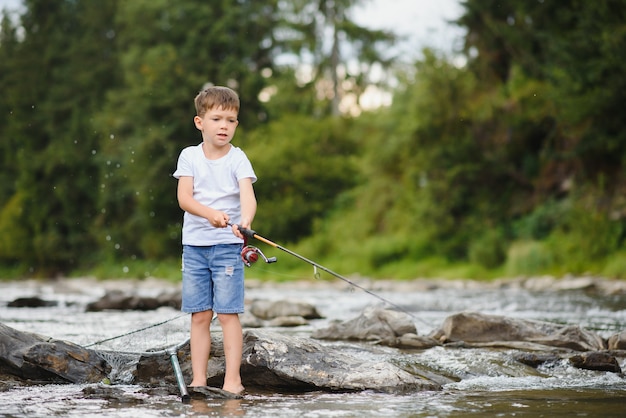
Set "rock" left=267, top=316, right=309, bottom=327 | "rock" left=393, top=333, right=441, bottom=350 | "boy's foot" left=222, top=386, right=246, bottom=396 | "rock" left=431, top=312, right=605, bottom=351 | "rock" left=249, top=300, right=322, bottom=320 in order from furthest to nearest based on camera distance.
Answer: "rock" left=249, top=300, right=322, bottom=320
"rock" left=267, top=316, right=309, bottom=327
"rock" left=431, top=312, right=605, bottom=351
"rock" left=393, top=333, right=441, bottom=350
"boy's foot" left=222, top=386, right=246, bottom=396

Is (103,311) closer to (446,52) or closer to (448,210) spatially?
(448,210)

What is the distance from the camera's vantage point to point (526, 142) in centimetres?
2119

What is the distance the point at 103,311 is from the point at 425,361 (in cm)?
613

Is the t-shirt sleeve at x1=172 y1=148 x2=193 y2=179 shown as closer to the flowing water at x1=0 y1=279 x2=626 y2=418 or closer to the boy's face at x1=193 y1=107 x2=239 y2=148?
the boy's face at x1=193 y1=107 x2=239 y2=148

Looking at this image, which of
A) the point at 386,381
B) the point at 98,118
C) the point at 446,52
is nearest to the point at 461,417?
the point at 386,381

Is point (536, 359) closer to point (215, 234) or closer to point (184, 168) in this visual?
point (215, 234)

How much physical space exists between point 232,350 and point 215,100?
1208 millimetres

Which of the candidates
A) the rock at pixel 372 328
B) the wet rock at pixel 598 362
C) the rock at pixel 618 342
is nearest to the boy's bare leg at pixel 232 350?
the wet rock at pixel 598 362

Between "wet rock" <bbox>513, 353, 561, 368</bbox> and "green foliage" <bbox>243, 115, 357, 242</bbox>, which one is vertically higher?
"green foliage" <bbox>243, 115, 357, 242</bbox>

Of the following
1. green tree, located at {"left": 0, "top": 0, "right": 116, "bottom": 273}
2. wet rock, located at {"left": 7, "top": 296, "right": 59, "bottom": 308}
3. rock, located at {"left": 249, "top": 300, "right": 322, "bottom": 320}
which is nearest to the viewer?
rock, located at {"left": 249, "top": 300, "right": 322, "bottom": 320}

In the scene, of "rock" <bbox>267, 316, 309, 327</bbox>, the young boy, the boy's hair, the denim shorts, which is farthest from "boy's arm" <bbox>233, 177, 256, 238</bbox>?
"rock" <bbox>267, 316, 309, 327</bbox>

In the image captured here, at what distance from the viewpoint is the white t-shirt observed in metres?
4.21

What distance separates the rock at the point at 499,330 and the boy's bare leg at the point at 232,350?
2.65 meters

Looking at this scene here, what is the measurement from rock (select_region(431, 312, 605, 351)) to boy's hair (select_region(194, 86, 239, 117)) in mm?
3018
